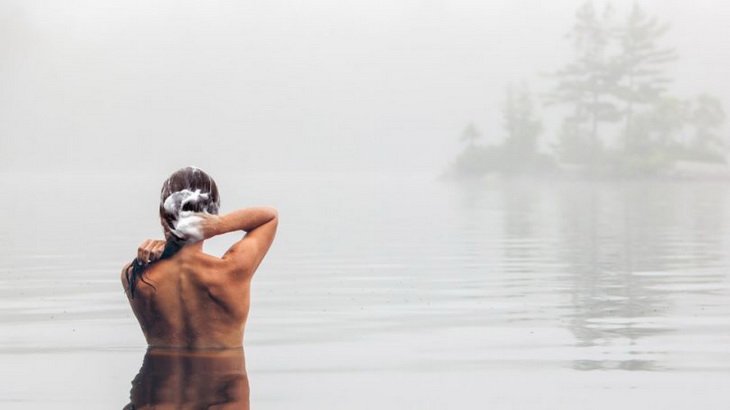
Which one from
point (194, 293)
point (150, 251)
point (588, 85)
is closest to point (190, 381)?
point (194, 293)

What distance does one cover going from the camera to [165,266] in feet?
20.4

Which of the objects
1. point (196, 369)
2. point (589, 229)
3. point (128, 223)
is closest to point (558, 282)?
point (196, 369)

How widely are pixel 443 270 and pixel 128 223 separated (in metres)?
13.8

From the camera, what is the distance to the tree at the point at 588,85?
8769 cm

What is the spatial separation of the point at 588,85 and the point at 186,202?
282 feet

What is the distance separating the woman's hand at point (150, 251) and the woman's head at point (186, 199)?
188 mm

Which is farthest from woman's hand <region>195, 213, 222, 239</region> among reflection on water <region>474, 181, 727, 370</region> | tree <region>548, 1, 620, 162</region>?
tree <region>548, 1, 620, 162</region>

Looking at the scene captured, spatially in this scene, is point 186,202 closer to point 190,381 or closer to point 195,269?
point 195,269

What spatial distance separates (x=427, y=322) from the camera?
1015cm

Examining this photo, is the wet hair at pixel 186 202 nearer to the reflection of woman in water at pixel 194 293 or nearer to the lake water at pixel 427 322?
the reflection of woman in water at pixel 194 293

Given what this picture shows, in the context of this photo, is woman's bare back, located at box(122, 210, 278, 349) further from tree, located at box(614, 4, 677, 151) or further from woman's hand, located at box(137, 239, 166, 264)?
tree, located at box(614, 4, 677, 151)

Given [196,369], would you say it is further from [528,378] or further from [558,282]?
[558,282]

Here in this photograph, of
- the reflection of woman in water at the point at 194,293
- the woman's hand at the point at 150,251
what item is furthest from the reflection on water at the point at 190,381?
the woman's hand at the point at 150,251

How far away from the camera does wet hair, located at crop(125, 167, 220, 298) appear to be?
234 inches
